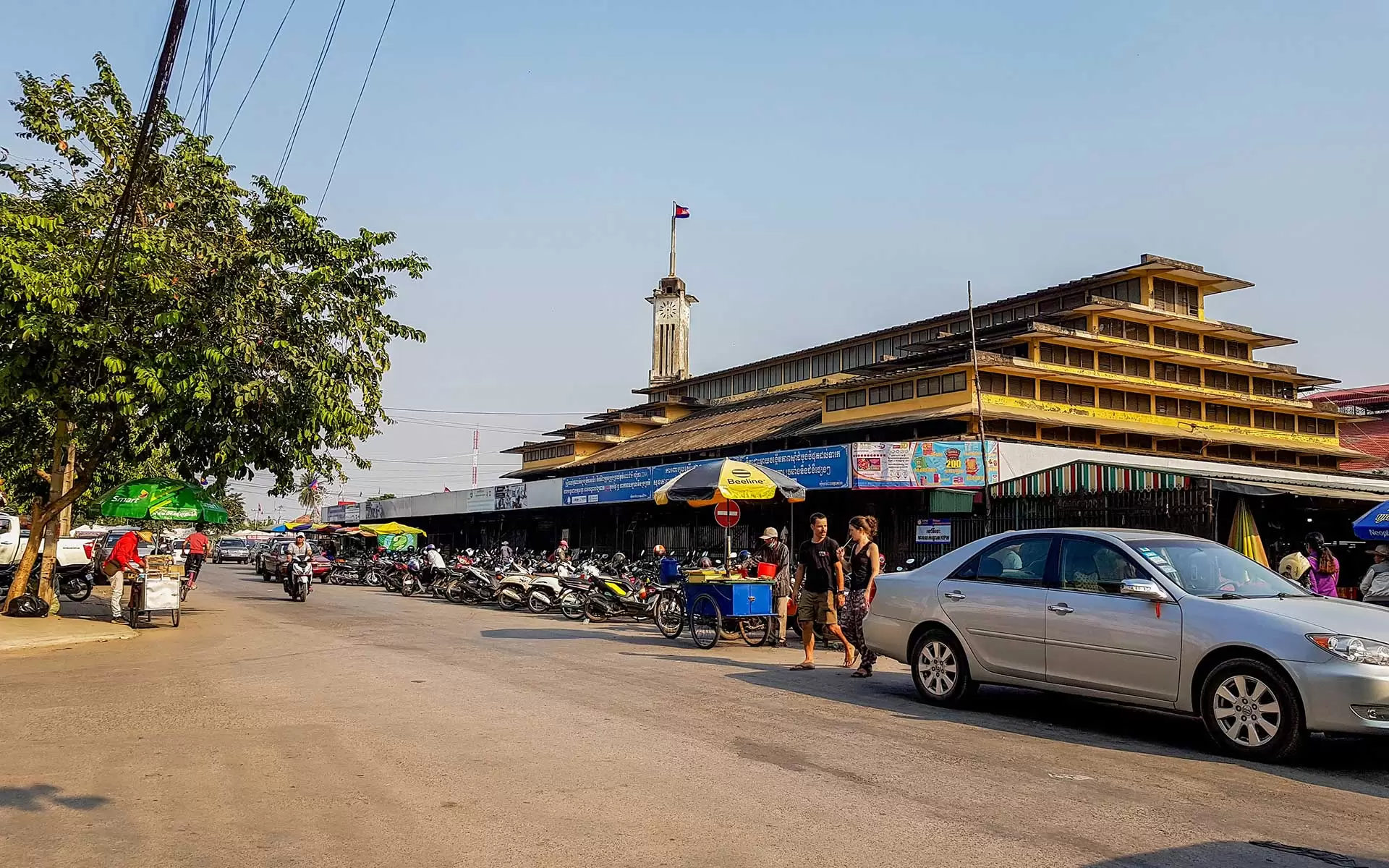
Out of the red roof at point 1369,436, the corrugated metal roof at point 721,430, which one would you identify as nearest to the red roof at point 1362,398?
the red roof at point 1369,436

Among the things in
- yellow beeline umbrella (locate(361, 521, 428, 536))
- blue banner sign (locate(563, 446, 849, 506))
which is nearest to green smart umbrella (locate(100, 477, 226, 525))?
blue banner sign (locate(563, 446, 849, 506))

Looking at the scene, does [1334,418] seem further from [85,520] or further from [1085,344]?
[85,520]

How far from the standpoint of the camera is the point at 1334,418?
5150 cm

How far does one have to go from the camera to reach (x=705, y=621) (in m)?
15.3

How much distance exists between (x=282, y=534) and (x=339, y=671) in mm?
58377

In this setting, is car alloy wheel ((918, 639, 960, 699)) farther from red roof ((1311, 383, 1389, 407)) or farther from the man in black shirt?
red roof ((1311, 383, 1389, 407))

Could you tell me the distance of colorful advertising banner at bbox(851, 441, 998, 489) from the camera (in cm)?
2902

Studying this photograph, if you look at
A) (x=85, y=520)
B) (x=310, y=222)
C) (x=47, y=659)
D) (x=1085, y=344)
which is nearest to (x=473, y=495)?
(x=85, y=520)

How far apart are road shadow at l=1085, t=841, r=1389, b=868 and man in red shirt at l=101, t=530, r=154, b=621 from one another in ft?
56.1

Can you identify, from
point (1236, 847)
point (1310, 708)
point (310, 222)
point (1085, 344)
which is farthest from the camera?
point (1085, 344)

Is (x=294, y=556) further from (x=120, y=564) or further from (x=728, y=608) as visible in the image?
(x=728, y=608)

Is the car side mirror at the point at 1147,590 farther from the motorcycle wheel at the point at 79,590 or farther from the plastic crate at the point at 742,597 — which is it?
the motorcycle wheel at the point at 79,590

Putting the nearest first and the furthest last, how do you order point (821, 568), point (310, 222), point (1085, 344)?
1. point (821, 568)
2. point (310, 222)
3. point (1085, 344)

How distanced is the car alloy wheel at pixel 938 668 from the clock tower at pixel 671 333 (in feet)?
213
